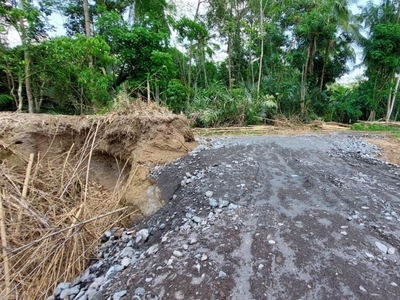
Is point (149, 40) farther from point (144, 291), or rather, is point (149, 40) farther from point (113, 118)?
point (144, 291)

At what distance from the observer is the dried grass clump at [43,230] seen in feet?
5.08

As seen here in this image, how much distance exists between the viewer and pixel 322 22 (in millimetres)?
8391

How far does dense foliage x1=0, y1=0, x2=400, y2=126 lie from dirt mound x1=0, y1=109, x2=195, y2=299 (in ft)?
6.92

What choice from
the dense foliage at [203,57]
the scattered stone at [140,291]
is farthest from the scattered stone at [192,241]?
the dense foliage at [203,57]

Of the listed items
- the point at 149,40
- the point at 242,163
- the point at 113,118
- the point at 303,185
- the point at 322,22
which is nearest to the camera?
the point at 303,185

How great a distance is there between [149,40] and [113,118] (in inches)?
222

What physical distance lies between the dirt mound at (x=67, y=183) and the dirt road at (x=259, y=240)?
25 cm

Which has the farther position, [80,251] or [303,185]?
[303,185]

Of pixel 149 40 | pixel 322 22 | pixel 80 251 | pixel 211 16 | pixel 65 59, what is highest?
pixel 211 16

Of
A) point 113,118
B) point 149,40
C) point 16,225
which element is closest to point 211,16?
point 149,40

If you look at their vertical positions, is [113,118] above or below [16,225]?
above

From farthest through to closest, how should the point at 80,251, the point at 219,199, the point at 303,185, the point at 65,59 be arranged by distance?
the point at 65,59, the point at 303,185, the point at 219,199, the point at 80,251

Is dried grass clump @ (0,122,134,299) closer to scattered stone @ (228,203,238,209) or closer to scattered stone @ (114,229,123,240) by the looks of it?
scattered stone @ (114,229,123,240)

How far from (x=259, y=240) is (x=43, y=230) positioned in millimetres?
1714
